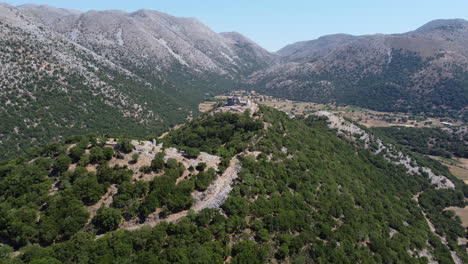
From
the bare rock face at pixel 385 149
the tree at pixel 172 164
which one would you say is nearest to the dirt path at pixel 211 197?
the tree at pixel 172 164

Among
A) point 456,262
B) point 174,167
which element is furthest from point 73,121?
point 456,262

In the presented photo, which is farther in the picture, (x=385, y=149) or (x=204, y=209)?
(x=385, y=149)

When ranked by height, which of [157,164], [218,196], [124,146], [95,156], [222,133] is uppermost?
[124,146]

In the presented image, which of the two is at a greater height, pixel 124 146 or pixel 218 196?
pixel 124 146

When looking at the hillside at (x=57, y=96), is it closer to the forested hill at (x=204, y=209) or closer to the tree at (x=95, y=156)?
the tree at (x=95, y=156)

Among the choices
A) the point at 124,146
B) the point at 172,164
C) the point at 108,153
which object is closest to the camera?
the point at 108,153

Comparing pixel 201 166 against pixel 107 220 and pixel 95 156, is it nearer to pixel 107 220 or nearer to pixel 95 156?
pixel 107 220

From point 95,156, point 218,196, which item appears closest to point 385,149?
point 218,196

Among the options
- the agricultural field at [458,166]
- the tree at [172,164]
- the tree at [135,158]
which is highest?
the tree at [135,158]
